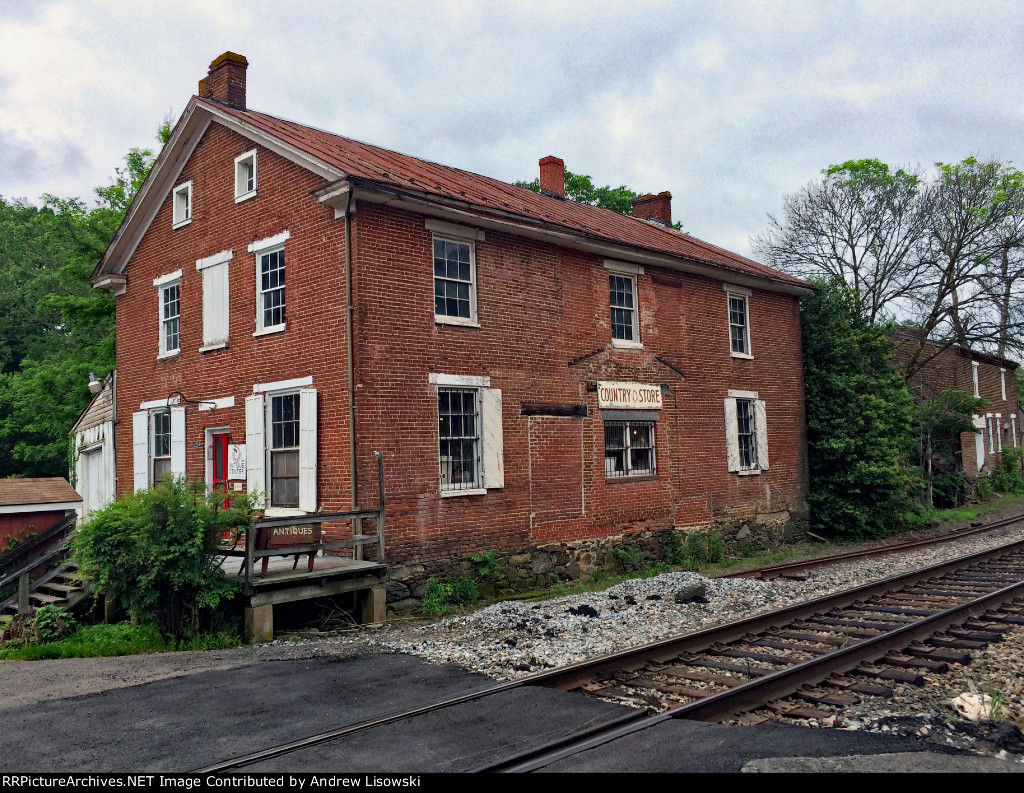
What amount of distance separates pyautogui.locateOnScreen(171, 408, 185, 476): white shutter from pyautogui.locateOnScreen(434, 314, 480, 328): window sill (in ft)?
18.0

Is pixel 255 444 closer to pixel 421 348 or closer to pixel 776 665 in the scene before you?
pixel 421 348

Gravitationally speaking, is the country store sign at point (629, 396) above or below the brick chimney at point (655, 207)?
below

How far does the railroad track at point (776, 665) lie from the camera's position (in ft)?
20.3

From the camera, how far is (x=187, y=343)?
50.1ft

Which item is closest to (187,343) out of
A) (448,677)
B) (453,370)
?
(453,370)

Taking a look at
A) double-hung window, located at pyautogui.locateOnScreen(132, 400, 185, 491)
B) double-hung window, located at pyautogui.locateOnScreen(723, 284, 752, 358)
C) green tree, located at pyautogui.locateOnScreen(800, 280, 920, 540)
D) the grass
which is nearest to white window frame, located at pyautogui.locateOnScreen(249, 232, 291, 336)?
double-hung window, located at pyautogui.locateOnScreen(132, 400, 185, 491)

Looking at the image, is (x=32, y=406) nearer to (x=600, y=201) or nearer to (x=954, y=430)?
(x=600, y=201)

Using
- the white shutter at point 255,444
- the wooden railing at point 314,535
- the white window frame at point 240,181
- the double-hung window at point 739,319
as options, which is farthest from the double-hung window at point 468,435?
the double-hung window at point 739,319

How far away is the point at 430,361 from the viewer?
41.7ft

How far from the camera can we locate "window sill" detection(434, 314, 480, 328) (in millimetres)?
12873

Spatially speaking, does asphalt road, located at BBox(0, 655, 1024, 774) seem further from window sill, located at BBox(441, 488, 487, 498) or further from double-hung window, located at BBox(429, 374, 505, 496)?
double-hung window, located at BBox(429, 374, 505, 496)

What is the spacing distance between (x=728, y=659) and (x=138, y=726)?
5.40 metres

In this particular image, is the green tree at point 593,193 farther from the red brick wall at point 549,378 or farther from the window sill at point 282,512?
the window sill at point 282,512

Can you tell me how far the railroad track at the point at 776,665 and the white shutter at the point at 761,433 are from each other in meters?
7.40
